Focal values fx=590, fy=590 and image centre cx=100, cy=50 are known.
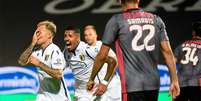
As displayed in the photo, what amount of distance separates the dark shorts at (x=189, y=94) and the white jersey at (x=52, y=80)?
1.67 m

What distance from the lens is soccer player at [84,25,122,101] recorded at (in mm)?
8742

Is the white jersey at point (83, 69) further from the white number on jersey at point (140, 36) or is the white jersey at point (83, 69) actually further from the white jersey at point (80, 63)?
the white number on jersey at point (140, 36)

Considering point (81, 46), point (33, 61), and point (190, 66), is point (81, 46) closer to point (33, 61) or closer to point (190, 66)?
point (33, 61)

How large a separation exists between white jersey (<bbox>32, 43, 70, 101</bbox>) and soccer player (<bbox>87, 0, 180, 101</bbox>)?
11.9 ft

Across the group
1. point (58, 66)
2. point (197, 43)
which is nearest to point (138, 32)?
point (197, 43)

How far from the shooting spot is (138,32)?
15.1ft

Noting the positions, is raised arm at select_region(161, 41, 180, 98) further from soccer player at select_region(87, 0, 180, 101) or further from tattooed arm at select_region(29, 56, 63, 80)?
tattooed arm at select_region(29, 56, 63, 80)

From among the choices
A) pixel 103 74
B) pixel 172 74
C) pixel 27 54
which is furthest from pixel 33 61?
pixel 172 74

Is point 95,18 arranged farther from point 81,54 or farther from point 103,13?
point 81,54

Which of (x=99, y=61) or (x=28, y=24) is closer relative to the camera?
(x=99, y=61)

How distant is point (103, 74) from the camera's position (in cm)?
874

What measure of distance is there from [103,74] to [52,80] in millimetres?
795

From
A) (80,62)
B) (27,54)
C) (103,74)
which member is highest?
(27,54)

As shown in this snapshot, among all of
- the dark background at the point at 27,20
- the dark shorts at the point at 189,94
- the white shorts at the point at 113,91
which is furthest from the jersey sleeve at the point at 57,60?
the dark shorts at the point at 189,94
